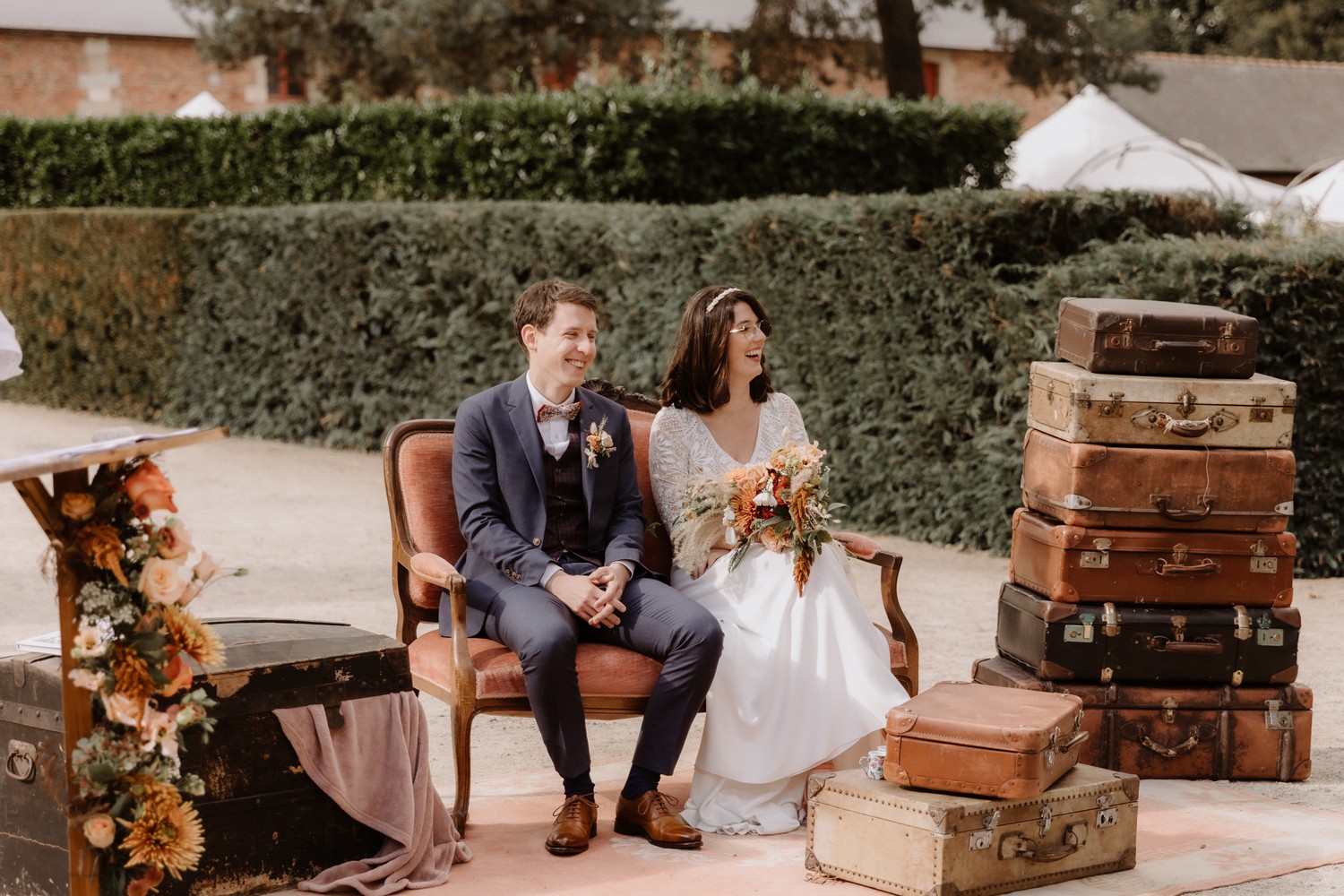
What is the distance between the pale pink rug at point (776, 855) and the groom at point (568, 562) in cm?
12

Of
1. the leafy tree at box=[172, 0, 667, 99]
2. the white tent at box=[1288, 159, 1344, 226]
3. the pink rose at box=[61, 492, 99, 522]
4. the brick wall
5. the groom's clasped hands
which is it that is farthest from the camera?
the brick wall

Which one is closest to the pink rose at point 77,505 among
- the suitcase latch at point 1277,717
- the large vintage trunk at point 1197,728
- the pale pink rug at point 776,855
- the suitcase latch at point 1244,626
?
the pale pink rug at point 776,855

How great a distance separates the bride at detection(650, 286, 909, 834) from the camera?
16.0ft

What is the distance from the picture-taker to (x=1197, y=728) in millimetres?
5395

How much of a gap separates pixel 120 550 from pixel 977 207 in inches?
270

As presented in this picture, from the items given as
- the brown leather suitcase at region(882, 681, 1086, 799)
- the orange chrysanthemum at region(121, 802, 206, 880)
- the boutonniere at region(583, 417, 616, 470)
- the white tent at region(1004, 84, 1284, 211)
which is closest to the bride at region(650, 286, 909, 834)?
the boutonniere at region(583, 417, 616, 470)

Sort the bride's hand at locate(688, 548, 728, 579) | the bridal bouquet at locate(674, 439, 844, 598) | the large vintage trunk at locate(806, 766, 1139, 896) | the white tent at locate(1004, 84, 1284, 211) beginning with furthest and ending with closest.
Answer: the white tent at locate(1004, 84, 1284, 211), the bride's hand at locate(688, 548, 728, 579), the bridal bouquet at locate(674, 439, 844, 598), the large vintage trunk at locate(806, 766, 1139, 896)

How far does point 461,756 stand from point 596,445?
1.09 meters

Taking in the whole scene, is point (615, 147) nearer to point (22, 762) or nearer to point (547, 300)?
point (547, 300)

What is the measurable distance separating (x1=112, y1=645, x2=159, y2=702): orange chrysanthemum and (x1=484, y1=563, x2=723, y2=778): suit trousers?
1.46m

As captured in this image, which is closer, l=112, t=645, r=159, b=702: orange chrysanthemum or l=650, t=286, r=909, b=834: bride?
l=112, t=645, r=159, b=702: orange chrysanthemum

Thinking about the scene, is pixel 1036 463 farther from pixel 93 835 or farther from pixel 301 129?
pixel 301 129

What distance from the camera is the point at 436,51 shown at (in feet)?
63.0

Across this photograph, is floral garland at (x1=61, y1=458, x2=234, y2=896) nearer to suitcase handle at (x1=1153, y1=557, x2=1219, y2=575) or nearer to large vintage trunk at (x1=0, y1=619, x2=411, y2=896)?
large vintage trunk at (x1=0, y1=619, x2=411, y2=896)
